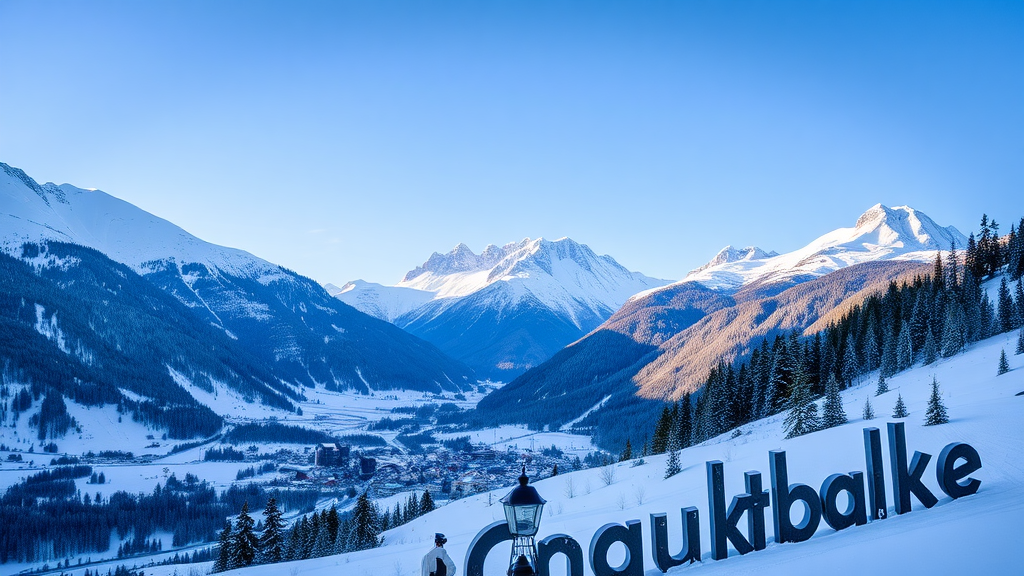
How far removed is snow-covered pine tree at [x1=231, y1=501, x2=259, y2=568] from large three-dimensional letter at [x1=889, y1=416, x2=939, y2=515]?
3178cm

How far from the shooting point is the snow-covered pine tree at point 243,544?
33812 mm

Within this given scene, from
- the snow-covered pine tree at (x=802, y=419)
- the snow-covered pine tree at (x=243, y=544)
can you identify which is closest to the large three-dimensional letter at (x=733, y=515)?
the snow-covered pine tree at (x=802, y=419)

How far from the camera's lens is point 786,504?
12570 mm

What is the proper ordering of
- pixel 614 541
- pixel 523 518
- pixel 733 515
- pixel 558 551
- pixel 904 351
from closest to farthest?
1. pixel 523 518
2. pixel 558 551
3. pixel 614 541
4. pixel 733 515
5. pixel 904 351

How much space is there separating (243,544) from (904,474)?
33.2 meters

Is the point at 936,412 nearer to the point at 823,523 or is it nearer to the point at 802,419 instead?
the point at 823,523

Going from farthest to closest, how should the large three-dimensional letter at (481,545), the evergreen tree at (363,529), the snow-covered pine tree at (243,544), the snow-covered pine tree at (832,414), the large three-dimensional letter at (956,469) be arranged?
the evergreen tree at (363,529) < the snow-covered pine tree at (243,544) < the snow-covered pine tree at (832,414) < the large three-dimensional letter at (956,469) < the large three-dimensional letter at (481,545)

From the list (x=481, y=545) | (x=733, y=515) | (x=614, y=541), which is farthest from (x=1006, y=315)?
(x=481, y=545)

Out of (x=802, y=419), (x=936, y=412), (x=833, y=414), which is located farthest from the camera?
(x=802, y=419)

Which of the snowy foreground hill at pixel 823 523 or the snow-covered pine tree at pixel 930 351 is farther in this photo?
the snow-covered pine tree at pixel 930 351

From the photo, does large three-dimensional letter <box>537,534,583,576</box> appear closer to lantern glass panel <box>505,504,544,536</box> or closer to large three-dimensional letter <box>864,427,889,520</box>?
lantern glass panel <box>505,504,544,536</box>

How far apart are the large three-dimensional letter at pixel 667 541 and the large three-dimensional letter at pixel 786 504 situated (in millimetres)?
1672

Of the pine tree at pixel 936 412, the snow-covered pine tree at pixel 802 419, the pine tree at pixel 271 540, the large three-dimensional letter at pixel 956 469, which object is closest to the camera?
the large three-dimensional letter at pixel 956 469

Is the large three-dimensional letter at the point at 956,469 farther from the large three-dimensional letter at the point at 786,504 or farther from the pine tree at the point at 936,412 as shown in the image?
the pine tree at the point at 936,412
